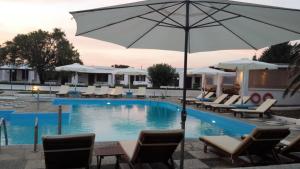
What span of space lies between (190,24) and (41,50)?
104ft

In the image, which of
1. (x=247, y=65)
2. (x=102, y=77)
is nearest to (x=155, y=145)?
(x=247, y=65)

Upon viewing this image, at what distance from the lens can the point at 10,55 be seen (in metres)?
34.3

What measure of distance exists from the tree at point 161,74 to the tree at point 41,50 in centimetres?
937

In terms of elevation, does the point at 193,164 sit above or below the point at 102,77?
below

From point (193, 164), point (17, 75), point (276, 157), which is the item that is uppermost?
point (17, 75)

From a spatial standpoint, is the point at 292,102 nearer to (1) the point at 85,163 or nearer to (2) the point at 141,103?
(2) the point at 141,103

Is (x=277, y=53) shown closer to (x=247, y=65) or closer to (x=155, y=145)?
(x=247, y=65)

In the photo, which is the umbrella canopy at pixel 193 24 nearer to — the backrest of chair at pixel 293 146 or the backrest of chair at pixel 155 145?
the backrest of chair at pixel 155 145

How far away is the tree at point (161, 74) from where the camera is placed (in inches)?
1314

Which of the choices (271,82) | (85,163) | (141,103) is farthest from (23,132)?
(271,82)

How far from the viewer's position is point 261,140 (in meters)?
5.31

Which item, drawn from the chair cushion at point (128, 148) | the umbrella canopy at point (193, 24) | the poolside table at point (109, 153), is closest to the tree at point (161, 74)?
the umbrella canopy at point (193, 24)

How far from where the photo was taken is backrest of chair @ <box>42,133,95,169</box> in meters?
4.13

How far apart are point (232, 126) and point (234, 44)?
739 cm
